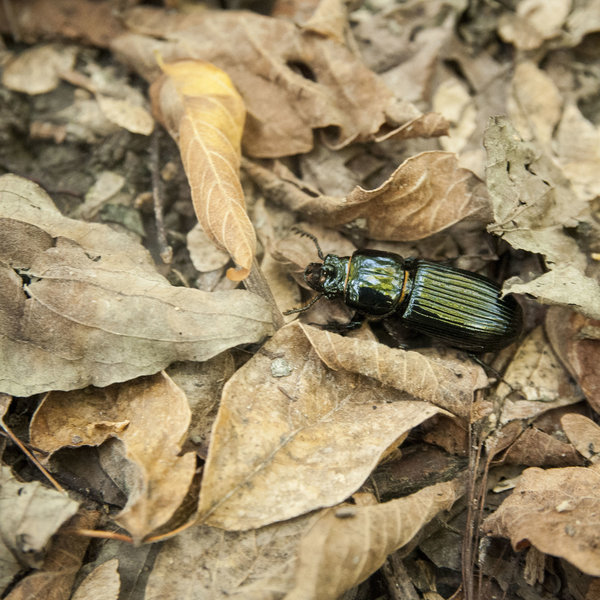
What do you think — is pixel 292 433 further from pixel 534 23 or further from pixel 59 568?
pixel 534 23

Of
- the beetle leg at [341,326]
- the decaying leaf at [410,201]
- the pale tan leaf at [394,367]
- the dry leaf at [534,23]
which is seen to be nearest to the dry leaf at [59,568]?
the pale tan leaf at [394,367]

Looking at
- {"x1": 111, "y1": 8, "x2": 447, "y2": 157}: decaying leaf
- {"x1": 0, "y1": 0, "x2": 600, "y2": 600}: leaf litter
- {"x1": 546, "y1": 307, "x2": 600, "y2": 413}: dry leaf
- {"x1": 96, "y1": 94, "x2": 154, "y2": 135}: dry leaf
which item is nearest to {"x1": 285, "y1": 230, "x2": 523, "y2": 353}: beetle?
{"x1": 0, "y1": 0, "x2": 600, "y2": 600}: leaf litter

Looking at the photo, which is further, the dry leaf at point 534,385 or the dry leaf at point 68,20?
the dry leaf at point 68,20

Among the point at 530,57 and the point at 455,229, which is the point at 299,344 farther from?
the point at 530,57

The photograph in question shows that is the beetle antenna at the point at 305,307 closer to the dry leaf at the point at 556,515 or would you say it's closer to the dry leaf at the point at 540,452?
the dry leaf at the point at 540,452

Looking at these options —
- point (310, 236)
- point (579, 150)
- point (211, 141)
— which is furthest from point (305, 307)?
point (579, 150)

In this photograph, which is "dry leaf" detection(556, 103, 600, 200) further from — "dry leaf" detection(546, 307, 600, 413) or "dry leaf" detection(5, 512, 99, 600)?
"dry leaf" detection(5, 512, 99, 600)

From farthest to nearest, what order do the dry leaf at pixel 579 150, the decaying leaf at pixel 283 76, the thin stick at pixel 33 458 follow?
the dry leaf at pixel 579 150 < the decaying leaf at pixel 283 76 < the thin stick at pixel 33 458
